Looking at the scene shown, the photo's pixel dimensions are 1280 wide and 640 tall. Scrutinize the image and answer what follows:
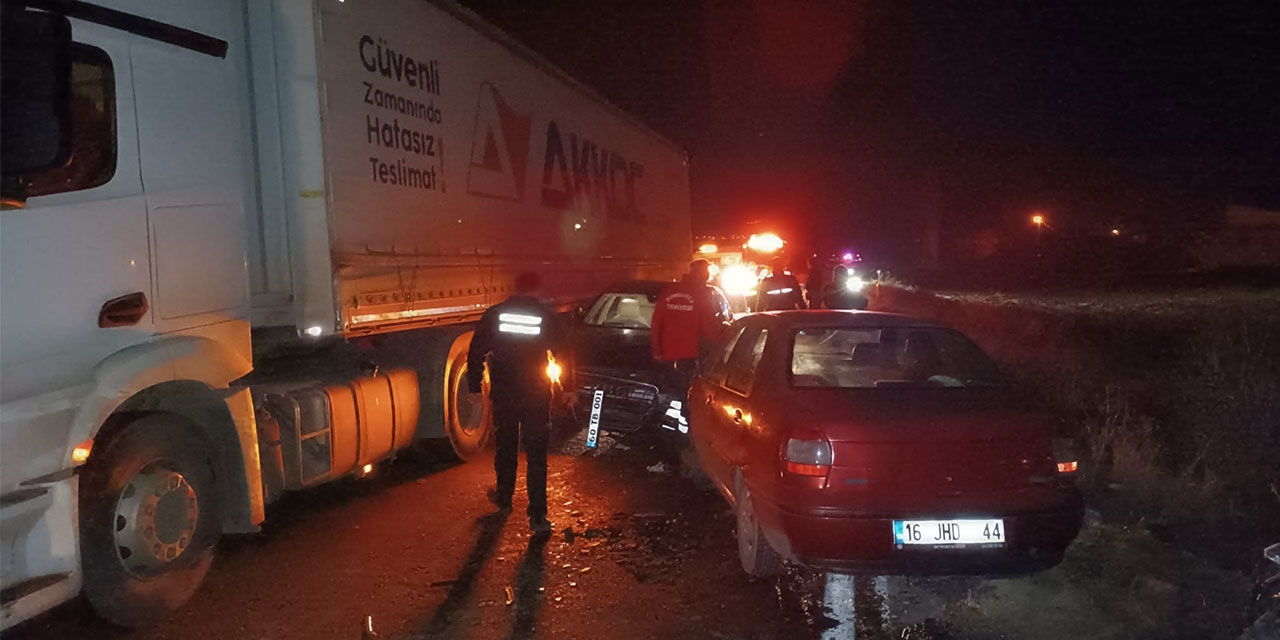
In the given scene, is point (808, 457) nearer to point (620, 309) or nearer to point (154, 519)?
point (154, 519)

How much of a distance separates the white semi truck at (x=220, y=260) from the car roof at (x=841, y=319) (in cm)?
273

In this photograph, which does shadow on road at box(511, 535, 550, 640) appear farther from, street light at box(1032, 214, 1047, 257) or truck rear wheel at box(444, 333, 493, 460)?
street light at box(1032, 214, 1047, 257)

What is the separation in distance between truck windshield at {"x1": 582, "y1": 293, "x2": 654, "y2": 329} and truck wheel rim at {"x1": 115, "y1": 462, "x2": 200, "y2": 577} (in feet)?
18.5

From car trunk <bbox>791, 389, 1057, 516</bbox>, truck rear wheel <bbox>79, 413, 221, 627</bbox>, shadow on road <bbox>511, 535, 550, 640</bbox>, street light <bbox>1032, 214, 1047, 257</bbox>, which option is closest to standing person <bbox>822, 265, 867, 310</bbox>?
shadow on road <bbox>511, 535, 550, 640</bbox>

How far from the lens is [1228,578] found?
5.14 meters

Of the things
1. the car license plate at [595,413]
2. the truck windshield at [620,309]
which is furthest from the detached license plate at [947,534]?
the truck windshield at [620,309]

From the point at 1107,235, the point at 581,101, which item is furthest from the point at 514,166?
the point at 1107,235

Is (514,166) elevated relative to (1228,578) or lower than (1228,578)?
elevated

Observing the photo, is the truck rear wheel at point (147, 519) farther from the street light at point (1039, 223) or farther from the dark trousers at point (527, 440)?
the street light at point (1039, 223)

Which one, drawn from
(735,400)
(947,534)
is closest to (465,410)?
(735,400)

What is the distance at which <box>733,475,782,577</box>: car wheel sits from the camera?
5234mm

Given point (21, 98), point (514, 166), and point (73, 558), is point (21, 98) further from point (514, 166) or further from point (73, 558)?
point (514, 166)

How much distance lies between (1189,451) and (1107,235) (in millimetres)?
38806

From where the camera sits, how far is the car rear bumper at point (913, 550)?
4.55 metres
